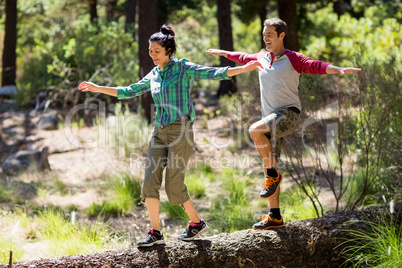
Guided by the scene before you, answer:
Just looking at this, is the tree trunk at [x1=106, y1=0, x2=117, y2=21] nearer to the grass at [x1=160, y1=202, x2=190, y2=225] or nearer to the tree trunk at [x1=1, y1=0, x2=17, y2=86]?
the tree trunk at [x1=1, y1=0, x2=17, y2=86]

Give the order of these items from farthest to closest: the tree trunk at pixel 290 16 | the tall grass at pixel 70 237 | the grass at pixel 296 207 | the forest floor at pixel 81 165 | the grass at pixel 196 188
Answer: the tree trunk at pixel 290 16, the grass at pixel 196 188, the forest floor at pixel 81 165, the grass at pixel 296 207, the tall grass at pixel 70 237

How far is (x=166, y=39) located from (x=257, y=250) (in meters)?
1.80

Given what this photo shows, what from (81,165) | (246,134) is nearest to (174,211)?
(246,134)

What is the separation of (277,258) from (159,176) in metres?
1.17

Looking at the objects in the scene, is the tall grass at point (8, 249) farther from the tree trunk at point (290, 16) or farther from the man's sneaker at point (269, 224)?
the tree trunk at point (290, 16)

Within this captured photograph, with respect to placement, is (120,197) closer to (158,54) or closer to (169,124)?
(169,124)

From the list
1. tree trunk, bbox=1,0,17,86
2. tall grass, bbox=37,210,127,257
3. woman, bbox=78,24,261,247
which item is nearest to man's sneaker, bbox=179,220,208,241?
woman, bbox=78,24,261,247

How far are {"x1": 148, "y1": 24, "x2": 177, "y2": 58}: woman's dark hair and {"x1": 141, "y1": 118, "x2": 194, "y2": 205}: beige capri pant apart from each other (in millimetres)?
566

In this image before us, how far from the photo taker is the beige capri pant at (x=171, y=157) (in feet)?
11.4

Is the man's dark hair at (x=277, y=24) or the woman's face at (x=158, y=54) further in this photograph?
the man's dark hair at (x=277, y=24)

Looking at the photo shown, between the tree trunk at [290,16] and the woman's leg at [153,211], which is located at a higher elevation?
the tree trunk at [290,16]

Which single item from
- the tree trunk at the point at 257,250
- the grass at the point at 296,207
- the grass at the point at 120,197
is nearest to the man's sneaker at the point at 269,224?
the tree trunk at the point at 257,250

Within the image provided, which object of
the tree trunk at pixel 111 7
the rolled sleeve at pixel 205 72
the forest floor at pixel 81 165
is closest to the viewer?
the rolled sleeve at pixel 205 72

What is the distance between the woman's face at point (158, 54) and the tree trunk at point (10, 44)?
1229 centimetres
